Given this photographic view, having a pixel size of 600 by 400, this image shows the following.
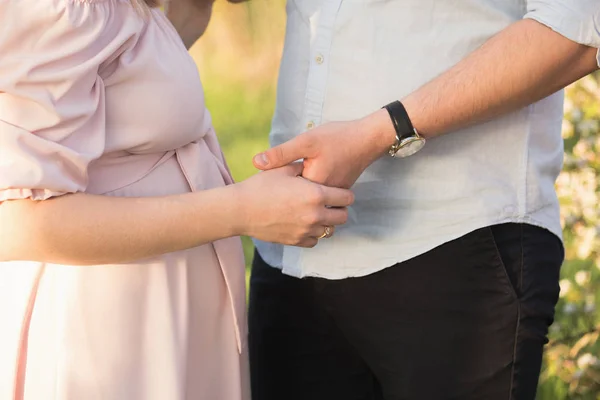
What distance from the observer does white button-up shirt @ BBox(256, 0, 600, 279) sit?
5.68 feet

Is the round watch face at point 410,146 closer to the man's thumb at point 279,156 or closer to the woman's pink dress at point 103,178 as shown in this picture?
the man's thumb at point 279,156

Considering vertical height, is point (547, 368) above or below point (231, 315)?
below

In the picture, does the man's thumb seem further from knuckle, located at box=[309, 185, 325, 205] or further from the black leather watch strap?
the black leather watch strap

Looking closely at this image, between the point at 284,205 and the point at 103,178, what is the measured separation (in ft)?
1.09

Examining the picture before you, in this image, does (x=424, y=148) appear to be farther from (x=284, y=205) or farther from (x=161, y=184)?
(x=161, y=184)

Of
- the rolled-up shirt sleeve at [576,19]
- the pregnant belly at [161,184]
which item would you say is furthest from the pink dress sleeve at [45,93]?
the rolled-up shirt sleeve at [576,19]

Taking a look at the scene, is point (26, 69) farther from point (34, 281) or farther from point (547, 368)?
point (547, 368)

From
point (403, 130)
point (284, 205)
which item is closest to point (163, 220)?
point (284, 205)

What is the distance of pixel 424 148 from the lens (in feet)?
5.83

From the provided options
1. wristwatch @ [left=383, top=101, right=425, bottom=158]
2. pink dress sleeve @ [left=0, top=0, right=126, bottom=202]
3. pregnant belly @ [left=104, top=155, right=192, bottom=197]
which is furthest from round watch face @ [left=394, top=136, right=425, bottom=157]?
pink dress sleeve @ [left=0, top=0, right=126, bottom=202]

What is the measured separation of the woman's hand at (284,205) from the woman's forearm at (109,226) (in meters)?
0.03

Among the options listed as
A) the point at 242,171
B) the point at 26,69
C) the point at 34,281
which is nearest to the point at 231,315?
the point at 34,281

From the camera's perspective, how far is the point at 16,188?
1.40 meters

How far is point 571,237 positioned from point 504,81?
2.23 metres
